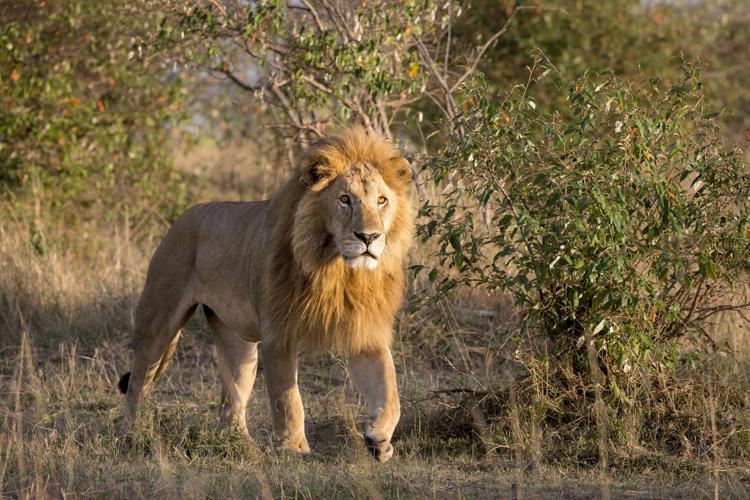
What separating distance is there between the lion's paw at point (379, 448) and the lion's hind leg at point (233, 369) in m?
1.13

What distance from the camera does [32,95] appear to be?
10141mm

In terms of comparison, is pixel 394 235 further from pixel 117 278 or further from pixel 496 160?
pixel 117 278

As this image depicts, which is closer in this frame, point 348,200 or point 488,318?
point 348,200

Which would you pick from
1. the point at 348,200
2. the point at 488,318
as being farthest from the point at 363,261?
the point at 488,318

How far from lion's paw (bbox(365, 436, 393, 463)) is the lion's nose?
→ 0.86m

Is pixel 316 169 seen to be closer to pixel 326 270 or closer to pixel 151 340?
pixel 326 270

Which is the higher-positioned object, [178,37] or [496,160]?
[178,37]

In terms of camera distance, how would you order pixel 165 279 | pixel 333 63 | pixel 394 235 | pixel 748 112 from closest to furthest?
pixel 394 235
pixel 165 279
pixel 333 63
pixel 748 112

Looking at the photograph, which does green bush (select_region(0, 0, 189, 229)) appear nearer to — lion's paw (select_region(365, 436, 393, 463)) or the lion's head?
the lion's head

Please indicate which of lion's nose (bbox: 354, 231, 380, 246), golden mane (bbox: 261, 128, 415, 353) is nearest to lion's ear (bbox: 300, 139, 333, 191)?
golden mane (bbox: 261, 128, 415, 353)

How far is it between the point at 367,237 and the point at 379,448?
93 centimetres

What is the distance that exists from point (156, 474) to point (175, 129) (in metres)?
7.37

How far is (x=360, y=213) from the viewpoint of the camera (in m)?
4.71

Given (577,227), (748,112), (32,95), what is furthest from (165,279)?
(748,112)
